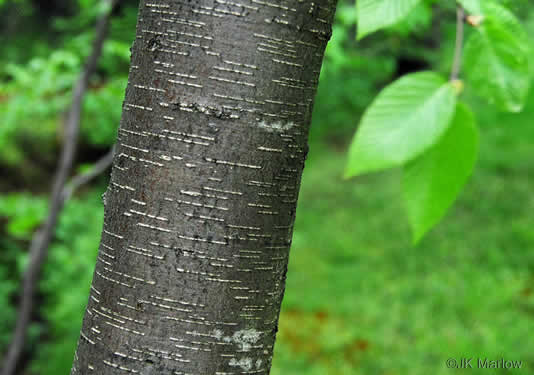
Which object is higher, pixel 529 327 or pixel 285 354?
pixel 529 327

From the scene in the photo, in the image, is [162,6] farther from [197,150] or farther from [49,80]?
[49,80]

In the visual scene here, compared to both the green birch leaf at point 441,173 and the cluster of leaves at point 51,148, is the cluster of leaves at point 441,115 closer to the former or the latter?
the green birch leaf at point 441,173

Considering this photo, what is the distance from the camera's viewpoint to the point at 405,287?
605 cm

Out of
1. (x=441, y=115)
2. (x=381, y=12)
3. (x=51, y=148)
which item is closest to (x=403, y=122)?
(x=441, y=115)

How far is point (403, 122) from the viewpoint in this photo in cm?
91

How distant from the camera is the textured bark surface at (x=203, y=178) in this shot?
0.68 metres

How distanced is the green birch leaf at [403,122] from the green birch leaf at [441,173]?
2.4 inches

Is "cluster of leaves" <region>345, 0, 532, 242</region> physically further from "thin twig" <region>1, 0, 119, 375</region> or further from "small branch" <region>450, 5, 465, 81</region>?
"thin twig" <region>1, 0, 119, 375</region>

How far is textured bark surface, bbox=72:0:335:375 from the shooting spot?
0.68 meters

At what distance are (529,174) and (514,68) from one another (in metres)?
7.84

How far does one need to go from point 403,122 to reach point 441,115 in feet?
0.21

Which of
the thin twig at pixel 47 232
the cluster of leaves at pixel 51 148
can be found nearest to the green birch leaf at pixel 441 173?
the cluster of leaves at pixel 51 148

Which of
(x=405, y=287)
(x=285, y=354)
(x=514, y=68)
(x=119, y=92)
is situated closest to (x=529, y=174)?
(x=405, y=287)

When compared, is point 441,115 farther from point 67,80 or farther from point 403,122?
point 67,80
